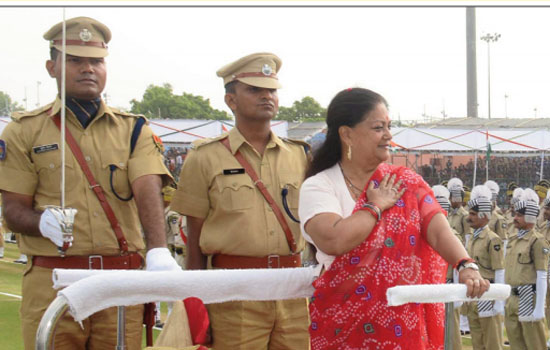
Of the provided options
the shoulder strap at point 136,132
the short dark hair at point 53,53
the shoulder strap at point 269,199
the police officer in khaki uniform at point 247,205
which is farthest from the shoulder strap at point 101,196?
the shoulder strap at point 269,199

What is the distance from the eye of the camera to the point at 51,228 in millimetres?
3020

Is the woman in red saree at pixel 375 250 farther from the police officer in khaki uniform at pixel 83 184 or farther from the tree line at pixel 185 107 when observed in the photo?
the tree line at pixel 185 107

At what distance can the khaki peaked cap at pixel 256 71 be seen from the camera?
3.96m

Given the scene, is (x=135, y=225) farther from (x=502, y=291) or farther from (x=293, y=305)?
(x=502, y=291)

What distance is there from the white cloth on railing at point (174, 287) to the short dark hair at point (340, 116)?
0.56 metres

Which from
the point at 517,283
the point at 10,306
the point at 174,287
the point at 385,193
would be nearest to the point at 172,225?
the point at 10,306

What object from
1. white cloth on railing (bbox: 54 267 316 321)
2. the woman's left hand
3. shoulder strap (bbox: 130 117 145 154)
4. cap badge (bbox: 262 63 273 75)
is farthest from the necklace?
cap badge (bbox: 262 63 273 75)

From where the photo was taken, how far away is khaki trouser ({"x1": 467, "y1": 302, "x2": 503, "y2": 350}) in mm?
8219

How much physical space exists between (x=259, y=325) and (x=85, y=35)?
161 centimetres

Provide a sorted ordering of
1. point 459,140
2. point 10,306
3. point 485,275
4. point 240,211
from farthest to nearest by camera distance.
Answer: point 459,140 → point 10,306 → point 485,275 → point 240,211

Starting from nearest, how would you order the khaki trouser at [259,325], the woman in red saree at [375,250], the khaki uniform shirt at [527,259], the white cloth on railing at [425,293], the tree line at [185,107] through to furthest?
1. the white cloth on railing at [425,293]
2. the woman in red saree at [375,250]
3. the khaki trouser at [259,325]
4. the khaki uniform shirt at [527,259]
5. the tree line at [185,107]

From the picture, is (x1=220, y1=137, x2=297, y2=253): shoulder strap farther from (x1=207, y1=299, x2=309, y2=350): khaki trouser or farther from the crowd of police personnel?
the crowd of police personnel

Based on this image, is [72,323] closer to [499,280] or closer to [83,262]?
[83,262]

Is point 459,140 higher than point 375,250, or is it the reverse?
point 459,140
